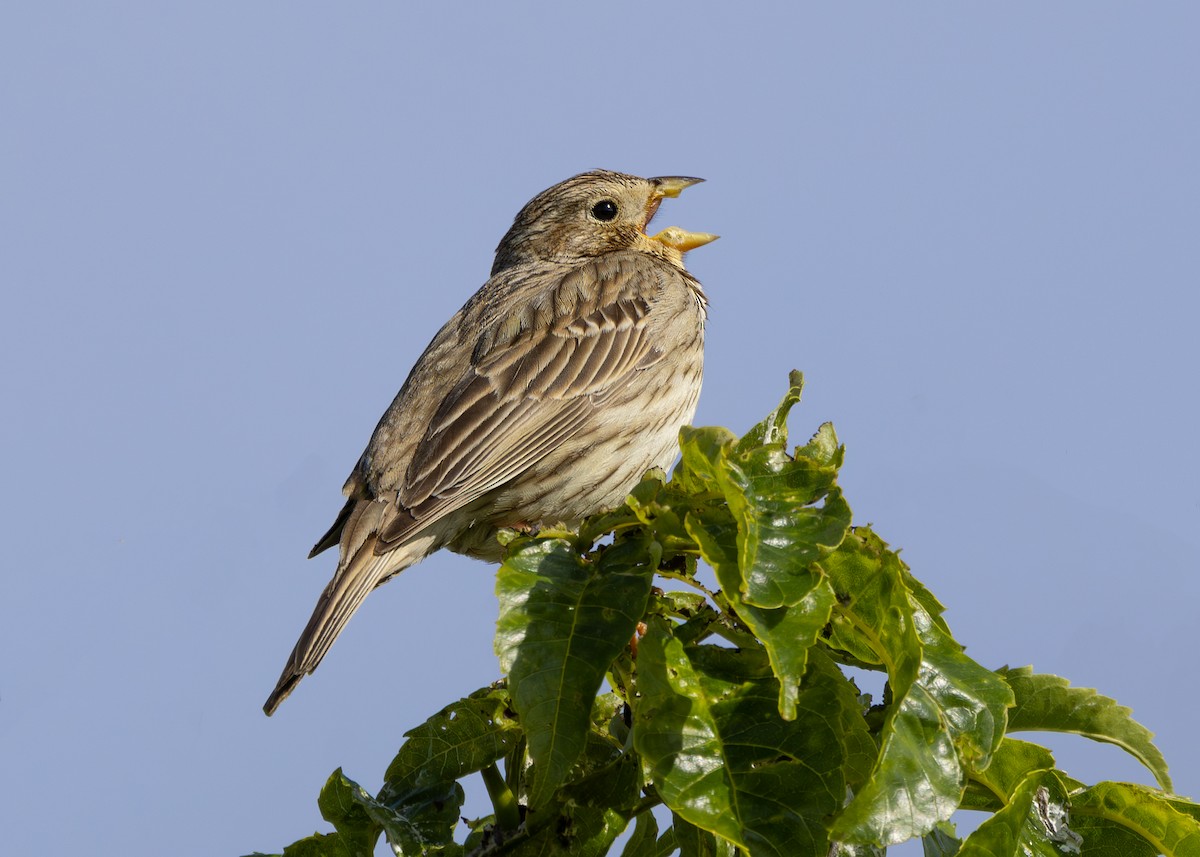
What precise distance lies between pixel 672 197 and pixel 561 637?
16.6ft

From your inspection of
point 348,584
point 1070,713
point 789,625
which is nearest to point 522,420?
point 348,584

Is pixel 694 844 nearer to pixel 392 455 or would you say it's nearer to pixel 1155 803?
pixel 1155 803

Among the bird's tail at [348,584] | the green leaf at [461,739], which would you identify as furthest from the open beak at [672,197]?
the green leaf at [461,739]

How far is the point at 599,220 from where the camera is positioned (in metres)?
7.07

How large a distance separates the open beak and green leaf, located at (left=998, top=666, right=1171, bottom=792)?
4.33 metres

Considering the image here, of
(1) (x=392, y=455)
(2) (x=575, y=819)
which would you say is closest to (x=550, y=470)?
(1) (x=392, y=455)

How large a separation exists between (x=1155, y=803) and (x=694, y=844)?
0.96 meters

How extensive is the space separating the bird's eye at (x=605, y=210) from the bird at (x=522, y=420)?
47 cm

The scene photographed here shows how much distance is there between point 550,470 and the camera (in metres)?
5.36

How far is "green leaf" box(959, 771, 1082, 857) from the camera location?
2473mm

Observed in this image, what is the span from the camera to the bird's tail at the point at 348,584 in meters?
4.30

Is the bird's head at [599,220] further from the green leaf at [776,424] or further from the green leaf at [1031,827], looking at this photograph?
the green leaf at [1031,827]

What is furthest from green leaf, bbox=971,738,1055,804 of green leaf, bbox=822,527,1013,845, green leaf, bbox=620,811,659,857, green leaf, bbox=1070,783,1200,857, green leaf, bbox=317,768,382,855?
green leaf, bbox=317,768,382,855

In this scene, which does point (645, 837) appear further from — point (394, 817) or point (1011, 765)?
point (1011, 765)
